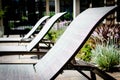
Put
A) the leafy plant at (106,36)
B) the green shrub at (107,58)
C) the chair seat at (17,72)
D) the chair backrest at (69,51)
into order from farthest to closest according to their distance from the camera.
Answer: the leafy plant at (106,36), the green shrub at (107,58), the chair seat at (17,72), the chair backrest at (69,51)

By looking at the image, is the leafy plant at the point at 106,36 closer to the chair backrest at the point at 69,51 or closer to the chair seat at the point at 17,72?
the chair seat at the point at 17,72

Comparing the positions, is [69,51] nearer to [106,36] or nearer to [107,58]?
[107,58]

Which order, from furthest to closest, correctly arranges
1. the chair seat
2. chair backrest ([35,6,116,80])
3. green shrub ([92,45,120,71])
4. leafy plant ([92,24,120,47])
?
leafy plant ([92,24,120,47])
green shrub ([92,45,120,71])
the chair seat
chair backrest ([35,6,116,80])

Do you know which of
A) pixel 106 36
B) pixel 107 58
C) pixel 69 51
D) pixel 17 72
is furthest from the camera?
pixel 106 36

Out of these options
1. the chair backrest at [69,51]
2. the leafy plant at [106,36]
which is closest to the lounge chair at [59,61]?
the chair backrest at [69,51]


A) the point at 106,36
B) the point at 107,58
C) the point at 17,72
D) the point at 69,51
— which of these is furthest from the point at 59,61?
the point at 106,36

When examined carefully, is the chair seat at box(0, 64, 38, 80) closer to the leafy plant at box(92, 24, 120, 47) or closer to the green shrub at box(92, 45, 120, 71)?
the green shrub at box(92, 45, 120, 71)

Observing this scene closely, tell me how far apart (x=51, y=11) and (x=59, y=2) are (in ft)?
2.90

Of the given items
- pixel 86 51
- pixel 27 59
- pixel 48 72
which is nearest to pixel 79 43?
pixel 48 72

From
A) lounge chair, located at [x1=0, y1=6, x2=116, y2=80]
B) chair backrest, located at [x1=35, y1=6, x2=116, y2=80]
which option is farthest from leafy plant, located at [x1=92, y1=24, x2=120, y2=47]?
chair backrest, located at [x1=35, y1=6, x2=116, y2=80]

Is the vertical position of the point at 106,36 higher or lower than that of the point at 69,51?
lower

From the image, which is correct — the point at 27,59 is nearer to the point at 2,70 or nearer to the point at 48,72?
the point at 2,70

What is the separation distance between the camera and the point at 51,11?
2309 centimetres

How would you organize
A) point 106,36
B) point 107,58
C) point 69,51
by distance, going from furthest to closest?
point 106,36, point 107,58, point 69,51
